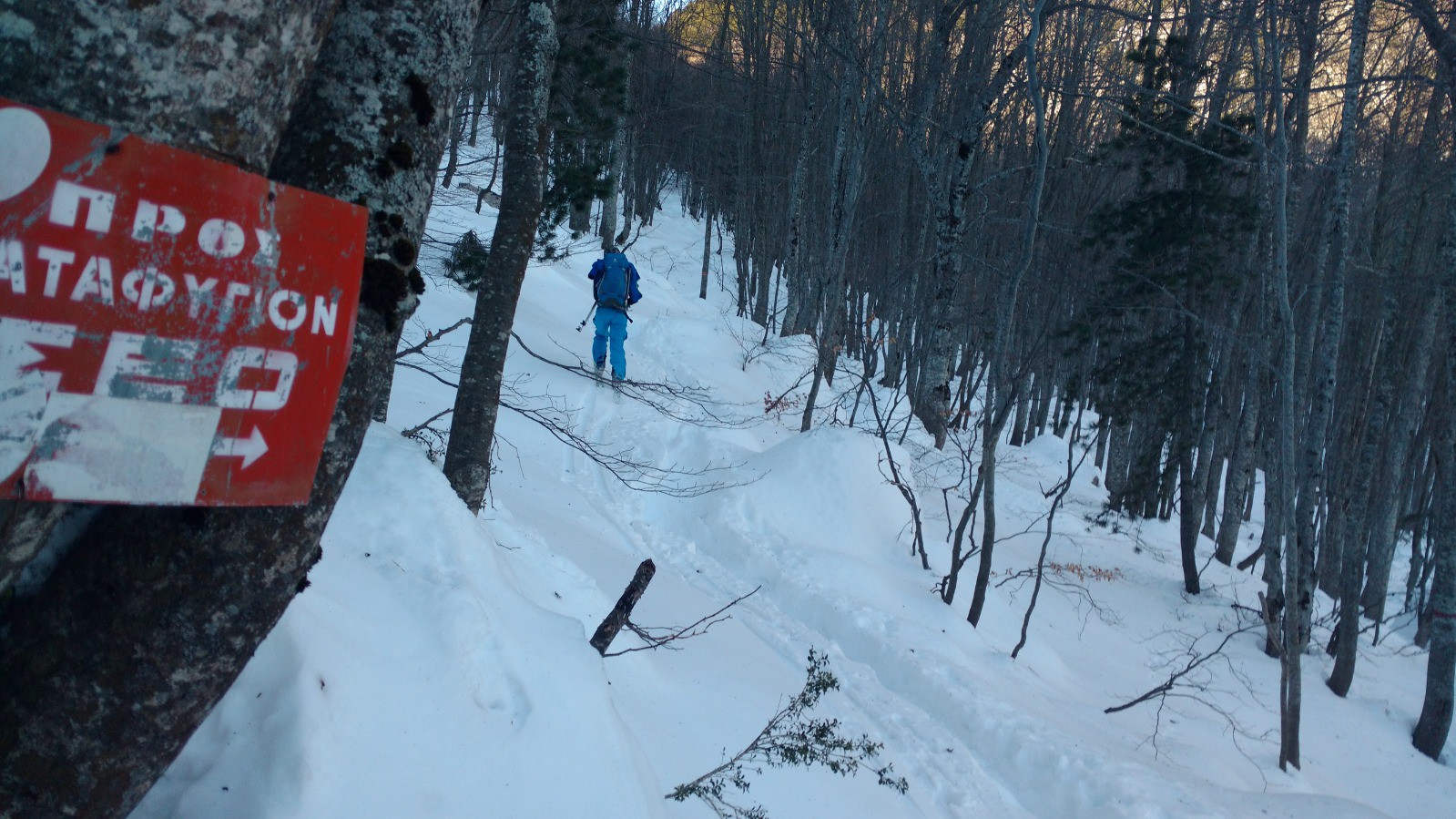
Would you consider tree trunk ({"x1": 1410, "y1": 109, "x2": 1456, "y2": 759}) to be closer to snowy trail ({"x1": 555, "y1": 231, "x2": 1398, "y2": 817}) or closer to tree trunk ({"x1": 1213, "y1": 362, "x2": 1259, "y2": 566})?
snowy trail ({"x1": 555, "y1": 231, "x2": 1398, "y2": 817})

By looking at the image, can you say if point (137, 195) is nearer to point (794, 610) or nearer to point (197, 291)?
point (197, 291)

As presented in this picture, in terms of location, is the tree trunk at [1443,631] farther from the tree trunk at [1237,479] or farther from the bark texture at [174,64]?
the bark texture at [174,64]

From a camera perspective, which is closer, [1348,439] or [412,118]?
[412,118]

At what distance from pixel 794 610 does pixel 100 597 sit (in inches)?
249

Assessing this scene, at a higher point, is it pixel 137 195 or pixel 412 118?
pixel 412 118

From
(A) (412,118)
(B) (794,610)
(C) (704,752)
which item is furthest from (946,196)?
(A) (412,118)

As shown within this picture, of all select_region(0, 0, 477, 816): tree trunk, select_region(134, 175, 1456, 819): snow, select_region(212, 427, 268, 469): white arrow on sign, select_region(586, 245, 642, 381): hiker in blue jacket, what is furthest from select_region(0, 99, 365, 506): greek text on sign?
select_region(586, 245, 642, 381): hiker in blue jacket

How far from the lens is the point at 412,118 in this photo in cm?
175

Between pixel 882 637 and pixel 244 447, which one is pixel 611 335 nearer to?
pixel 882 637

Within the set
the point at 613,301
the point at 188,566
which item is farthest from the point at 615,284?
the point at 188,566

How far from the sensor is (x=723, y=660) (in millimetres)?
5527

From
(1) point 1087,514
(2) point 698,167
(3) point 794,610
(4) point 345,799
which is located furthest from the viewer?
(2) point 698,167

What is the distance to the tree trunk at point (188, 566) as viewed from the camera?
1492 mm

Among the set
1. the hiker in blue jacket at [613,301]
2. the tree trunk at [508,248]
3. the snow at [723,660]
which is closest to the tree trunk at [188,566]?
the snow at [723,660]
